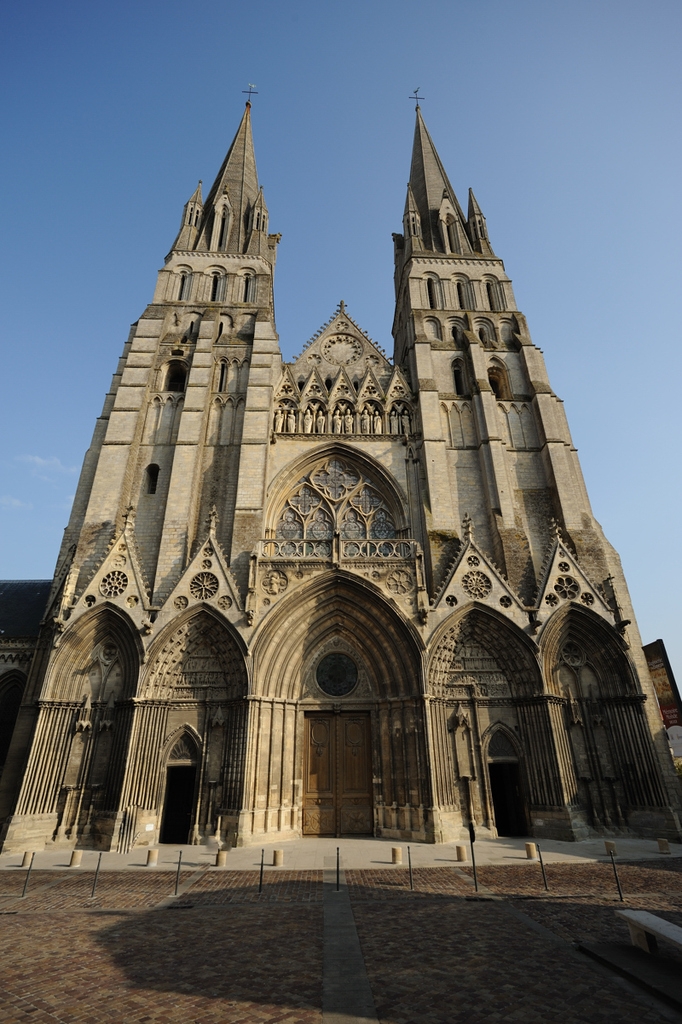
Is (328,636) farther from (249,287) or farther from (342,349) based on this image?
(249,287)

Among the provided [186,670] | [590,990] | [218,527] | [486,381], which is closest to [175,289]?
[218,527]

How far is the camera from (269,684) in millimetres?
16516

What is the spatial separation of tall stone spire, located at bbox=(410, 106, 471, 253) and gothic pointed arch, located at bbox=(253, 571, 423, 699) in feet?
72.7

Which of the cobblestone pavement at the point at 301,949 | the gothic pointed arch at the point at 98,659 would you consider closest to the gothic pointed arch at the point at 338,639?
the gothic pointed arch at the point at 98,659

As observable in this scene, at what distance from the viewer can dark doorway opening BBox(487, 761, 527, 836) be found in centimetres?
1605

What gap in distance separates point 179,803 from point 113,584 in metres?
7.07

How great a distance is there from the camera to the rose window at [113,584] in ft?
55.2

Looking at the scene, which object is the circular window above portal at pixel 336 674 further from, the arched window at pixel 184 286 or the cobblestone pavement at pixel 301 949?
the arched window at pixel 184 286

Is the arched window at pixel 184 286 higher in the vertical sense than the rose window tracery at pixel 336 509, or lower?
higher

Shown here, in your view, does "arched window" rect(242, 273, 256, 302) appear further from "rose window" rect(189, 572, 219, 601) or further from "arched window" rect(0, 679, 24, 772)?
"arched window" rect(0, 679, 24, 772)

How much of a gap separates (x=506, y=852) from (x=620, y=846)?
11.3 ft

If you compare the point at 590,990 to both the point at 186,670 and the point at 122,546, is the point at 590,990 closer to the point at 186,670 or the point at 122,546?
the point at 186,670

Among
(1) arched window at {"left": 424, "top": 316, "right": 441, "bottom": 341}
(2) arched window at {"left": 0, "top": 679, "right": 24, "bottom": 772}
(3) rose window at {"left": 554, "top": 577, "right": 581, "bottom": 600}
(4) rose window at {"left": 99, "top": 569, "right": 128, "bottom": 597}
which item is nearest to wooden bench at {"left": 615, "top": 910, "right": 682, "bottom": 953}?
(3) rose window at {"left": 554, "top": 577, "right": 581, "bottom": 600}

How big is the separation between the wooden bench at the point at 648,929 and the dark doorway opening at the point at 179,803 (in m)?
12.5
